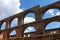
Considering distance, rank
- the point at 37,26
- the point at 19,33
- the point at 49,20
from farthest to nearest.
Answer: the point at 19,33, the point at 37,26, the point at 49,20

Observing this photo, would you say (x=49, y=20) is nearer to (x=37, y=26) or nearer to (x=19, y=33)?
(x=37, y=26)

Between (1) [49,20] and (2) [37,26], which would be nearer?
(1) [49,20]

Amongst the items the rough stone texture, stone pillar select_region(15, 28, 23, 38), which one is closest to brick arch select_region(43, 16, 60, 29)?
the rough stone texture

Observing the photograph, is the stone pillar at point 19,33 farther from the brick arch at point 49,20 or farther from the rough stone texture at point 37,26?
the brick arch at point 49,20

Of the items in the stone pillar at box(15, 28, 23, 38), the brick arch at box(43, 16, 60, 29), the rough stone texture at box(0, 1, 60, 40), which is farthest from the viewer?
the stone pillar at box(15, 28, 23, 38)

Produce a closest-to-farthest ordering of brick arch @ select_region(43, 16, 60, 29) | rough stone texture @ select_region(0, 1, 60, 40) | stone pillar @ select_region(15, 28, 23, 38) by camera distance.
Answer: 1. rough stone texture @ select_region(0, 1, 60, 40)
2. brick arch @ select_region(43, 16, 60, 29)
3. stone pillar @ select_region(15, 28, 23, 38)

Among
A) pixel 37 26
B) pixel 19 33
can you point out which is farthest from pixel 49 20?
pixel 19 33

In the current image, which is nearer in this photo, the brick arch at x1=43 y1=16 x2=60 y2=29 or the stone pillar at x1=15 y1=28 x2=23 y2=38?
the brick arch at x1=43 y1=16 x2=60 y2=29

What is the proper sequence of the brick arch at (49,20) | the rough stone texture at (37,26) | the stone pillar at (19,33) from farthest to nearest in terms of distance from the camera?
the stone pillar at (19,33) → the brick arch at (49,20) → the rough stone texture at (37,26)

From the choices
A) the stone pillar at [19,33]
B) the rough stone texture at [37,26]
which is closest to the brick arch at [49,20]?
the rough stone texture at [37,26]

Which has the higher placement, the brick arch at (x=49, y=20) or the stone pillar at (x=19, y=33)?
the brick arch at (x=49, y=20)

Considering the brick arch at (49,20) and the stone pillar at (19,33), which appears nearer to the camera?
the brick arch at (49,20)

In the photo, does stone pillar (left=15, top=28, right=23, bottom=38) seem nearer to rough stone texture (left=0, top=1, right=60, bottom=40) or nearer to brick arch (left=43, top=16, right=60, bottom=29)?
rough stone texture (left=0, top=1, right=60, bottom=40)

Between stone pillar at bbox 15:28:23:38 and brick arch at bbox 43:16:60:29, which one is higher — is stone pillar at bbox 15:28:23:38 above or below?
below
